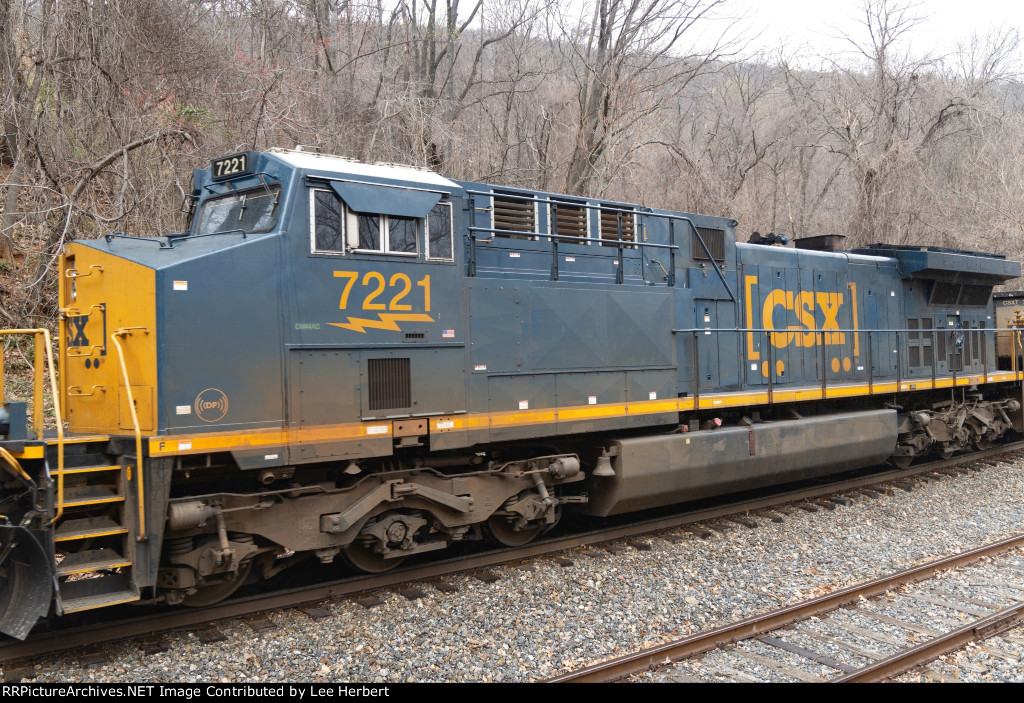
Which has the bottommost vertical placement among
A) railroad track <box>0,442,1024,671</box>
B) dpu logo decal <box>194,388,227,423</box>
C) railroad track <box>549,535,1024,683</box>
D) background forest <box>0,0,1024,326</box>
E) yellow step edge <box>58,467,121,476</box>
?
railroad track <box>549,535,1024,683</box>

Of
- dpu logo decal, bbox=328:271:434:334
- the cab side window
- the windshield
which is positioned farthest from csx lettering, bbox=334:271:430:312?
the windshield

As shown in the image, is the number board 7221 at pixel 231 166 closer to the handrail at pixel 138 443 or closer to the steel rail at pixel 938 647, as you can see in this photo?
the handrail at pixel 138 443

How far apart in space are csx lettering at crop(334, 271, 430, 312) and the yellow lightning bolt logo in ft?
0.17

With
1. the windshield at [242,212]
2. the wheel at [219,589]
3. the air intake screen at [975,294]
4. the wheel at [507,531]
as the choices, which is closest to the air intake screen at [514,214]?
the windshield at [242,212]

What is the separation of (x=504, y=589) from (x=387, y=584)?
1002mm

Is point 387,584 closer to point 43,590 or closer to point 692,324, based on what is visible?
point 43,590

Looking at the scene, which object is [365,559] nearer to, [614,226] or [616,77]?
[614,226]

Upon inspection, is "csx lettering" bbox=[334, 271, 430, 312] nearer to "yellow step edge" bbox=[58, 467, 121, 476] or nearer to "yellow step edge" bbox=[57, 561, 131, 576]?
"yellow step edge" bbox=[58, 467, 121, 476]

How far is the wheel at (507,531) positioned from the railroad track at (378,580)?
4.4 inches

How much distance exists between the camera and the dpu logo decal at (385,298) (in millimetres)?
5586

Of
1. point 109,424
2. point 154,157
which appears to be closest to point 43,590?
point 109,424

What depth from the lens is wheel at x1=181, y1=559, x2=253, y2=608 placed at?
5453 millimetres

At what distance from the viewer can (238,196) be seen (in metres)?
5.98

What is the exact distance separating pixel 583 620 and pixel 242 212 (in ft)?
13.8
